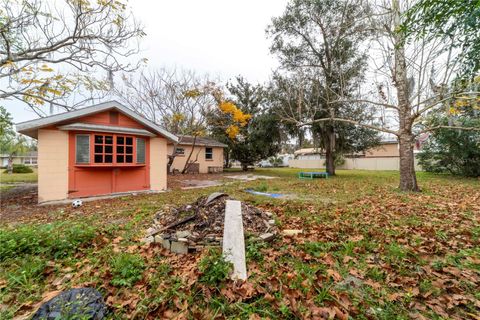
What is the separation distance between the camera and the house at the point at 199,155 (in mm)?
19562

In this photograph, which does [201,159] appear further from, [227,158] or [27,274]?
[27,274]

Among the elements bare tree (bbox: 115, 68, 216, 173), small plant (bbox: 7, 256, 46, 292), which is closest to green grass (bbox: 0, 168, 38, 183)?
bare tree (bbox: 115, 68, 216, 173)

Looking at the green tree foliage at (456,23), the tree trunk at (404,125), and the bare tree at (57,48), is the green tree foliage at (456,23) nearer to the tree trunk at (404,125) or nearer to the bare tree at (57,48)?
the tree trunk at (404,125)

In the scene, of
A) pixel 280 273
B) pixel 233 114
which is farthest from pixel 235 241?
pixel 233 114

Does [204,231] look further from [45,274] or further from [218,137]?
[218,137]

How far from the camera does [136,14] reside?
8.92 metres

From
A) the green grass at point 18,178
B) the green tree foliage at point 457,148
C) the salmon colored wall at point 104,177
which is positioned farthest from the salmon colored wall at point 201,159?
the green tree foliage at point 457,148

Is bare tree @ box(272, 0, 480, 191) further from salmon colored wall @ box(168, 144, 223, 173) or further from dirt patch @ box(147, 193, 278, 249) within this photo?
salmon colored wall @ box(168, 144, 223, 173)

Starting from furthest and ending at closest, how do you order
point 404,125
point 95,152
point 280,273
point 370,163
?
point 370,163
point 95,152
point 404,125
point 280,273

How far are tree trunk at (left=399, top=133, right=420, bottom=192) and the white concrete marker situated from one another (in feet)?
23.7

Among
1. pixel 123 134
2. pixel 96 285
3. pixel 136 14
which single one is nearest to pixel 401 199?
pixel 96 285

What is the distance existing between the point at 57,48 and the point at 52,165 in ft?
16.8

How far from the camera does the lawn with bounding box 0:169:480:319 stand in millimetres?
2064

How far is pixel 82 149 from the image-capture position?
25.8 feet
